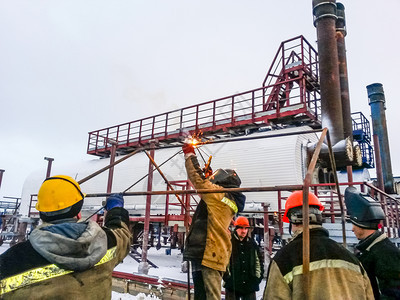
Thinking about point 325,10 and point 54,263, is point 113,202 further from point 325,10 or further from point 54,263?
point 325,10

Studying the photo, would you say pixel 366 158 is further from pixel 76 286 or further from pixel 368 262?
pixel 76 286

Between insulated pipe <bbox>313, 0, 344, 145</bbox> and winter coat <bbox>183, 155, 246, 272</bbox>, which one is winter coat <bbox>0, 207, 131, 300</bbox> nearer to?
winter coat <bbox>183, 155, 246, 272</bbox>

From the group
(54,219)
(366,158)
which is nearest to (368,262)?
(54,219)

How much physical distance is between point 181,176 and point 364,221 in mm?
11315

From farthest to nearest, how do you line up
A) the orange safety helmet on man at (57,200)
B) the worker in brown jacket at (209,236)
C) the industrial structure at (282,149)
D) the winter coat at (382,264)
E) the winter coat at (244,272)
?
the industrial structure at (282,149) < the winter coat at (244,272) < the worker in brown jacket at (209,236) < the winter coat at (382,264) < the orange safety helmet on man at (57,200)

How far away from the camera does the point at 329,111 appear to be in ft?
30.0

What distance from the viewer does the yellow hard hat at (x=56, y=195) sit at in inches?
67.9

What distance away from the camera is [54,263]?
1541mm

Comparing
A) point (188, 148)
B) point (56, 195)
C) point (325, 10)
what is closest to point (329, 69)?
point (325, 10)

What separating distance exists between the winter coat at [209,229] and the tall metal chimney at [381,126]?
1497 centimetres

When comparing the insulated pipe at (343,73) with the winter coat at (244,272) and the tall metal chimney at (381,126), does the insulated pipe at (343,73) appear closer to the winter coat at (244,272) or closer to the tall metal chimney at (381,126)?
the tall metal chimney at (381,126)

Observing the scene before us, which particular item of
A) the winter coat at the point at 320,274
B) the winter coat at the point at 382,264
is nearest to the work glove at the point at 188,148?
the winter coat at the point at 320,274

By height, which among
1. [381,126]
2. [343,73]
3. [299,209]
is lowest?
[299,209]

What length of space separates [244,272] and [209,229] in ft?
4.82
